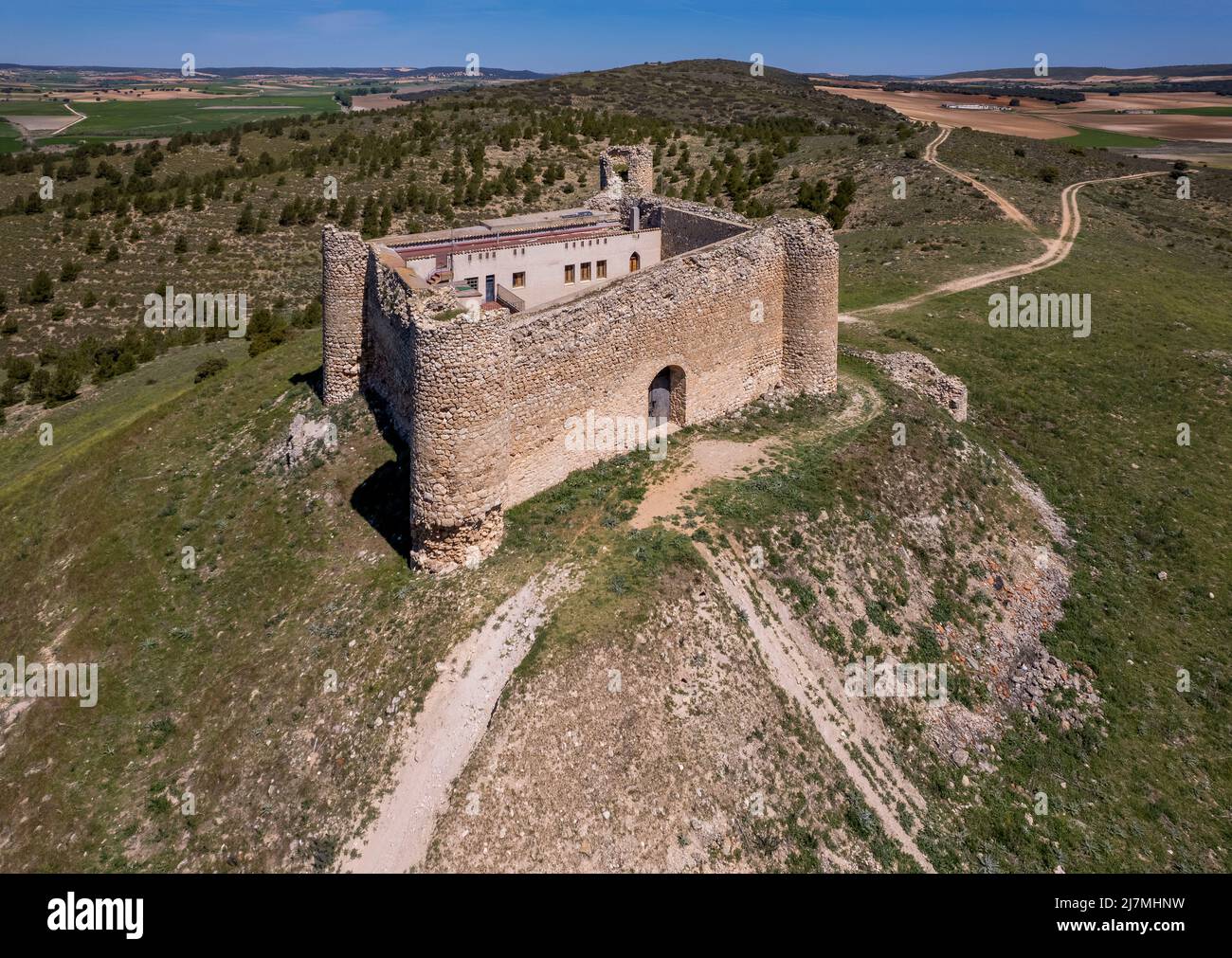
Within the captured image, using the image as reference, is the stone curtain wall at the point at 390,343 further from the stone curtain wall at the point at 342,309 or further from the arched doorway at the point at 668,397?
the arched doorway at the point at 668,397

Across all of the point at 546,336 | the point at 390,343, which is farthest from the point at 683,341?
the point at 390,343

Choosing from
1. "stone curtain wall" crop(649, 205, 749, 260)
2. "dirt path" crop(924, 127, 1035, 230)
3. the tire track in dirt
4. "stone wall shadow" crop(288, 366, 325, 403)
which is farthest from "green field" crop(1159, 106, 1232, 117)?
the tire track in dirt

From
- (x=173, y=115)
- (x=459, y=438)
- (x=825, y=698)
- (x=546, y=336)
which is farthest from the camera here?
(x=173, y=115)

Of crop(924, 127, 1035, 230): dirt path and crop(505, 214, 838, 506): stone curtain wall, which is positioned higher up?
crop(924, 127, 1035, 230): dirt path

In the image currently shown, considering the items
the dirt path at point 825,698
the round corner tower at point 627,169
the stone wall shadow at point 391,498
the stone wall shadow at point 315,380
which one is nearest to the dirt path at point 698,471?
the dirt path at point 825,698

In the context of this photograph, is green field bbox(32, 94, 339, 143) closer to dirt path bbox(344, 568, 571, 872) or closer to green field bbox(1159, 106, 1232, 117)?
dirt path bbox(344, 568, 571, 872)

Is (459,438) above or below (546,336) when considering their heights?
below

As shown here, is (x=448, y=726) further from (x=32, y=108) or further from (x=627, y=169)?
(x=32, y=108)
